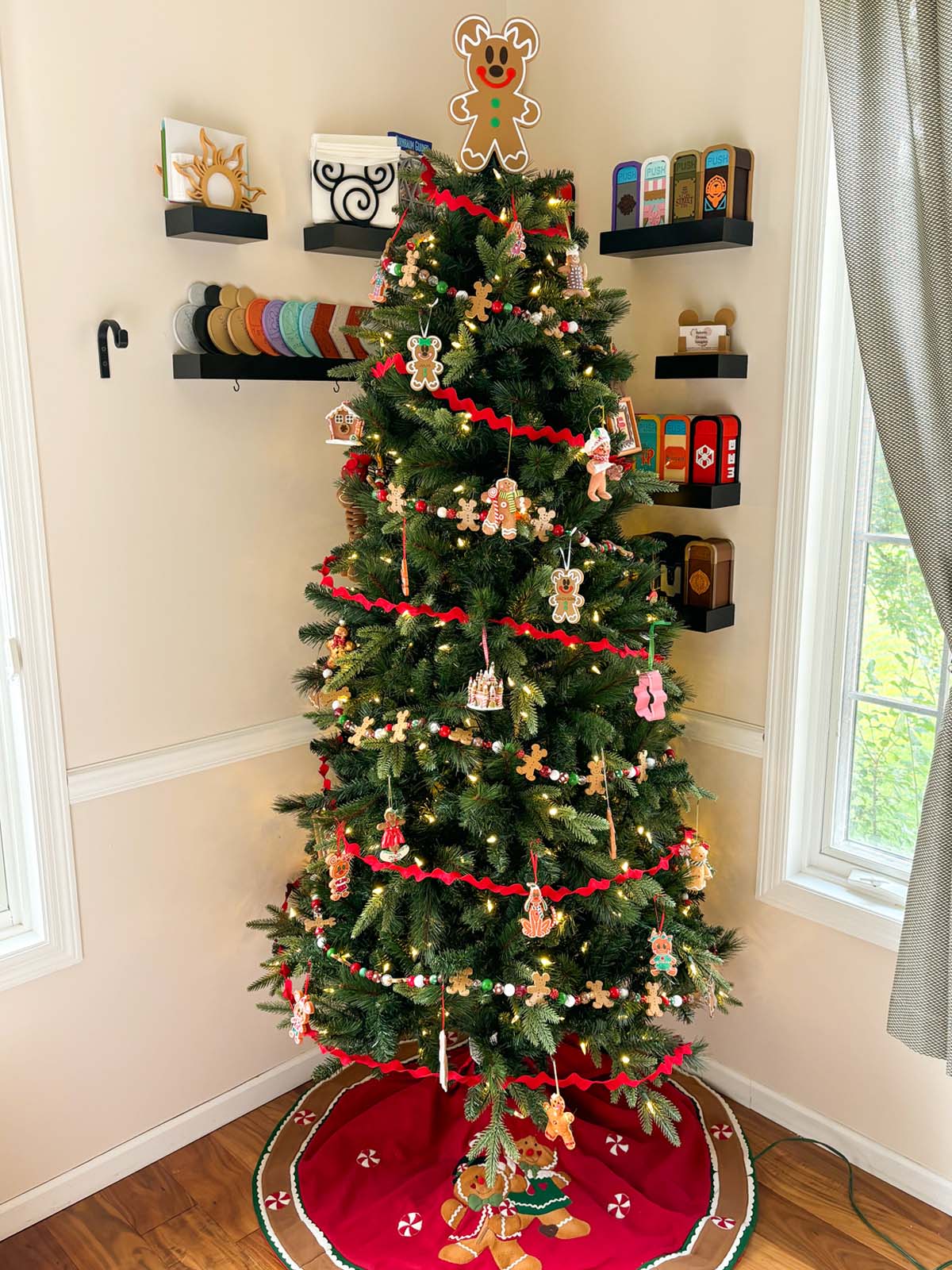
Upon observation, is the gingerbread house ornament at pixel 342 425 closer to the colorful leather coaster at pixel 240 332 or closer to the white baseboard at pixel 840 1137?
the colorful leather coaster at pixel 240 332

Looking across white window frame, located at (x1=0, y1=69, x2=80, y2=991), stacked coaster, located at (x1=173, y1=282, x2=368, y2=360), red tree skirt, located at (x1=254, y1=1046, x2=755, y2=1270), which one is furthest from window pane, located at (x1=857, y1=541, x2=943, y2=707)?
white window frame, located at (x1=0, y1=69, x2=80, y2=991)

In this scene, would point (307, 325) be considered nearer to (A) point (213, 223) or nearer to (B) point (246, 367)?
(B) point (246, 367)

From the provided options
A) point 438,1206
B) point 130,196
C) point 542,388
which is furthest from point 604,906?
point 130,196

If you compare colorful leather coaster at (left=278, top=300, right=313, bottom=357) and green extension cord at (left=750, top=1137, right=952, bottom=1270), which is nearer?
green extension cord at (left=750, top=1137, right=952, bottom=1270)

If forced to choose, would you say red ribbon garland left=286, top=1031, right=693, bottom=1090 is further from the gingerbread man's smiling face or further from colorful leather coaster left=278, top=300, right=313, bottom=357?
the gingerbread man's smiling face

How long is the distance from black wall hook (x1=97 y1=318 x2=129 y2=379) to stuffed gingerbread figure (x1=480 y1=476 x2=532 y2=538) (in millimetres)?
846

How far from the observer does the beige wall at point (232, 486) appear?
81.4 inches

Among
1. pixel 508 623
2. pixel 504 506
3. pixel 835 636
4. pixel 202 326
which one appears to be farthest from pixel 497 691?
pixel 202 326

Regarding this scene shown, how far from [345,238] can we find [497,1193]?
2076mm

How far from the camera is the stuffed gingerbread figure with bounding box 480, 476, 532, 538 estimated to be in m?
1.82

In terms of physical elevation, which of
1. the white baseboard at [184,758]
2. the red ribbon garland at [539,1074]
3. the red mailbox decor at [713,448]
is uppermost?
the red mailbox decor at [713,448]

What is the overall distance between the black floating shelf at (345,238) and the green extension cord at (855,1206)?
2.24 m

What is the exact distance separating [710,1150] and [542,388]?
174cm

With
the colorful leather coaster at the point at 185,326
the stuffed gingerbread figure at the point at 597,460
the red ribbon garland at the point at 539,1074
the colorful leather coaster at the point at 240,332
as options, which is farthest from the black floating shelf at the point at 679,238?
the red ribbon garland at the point at 539,1074
